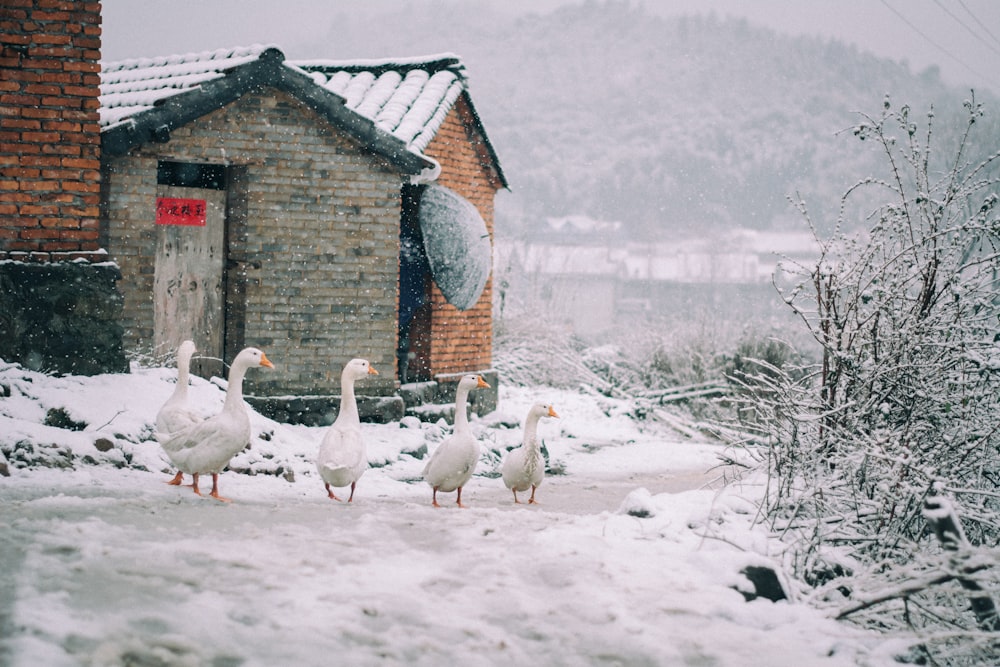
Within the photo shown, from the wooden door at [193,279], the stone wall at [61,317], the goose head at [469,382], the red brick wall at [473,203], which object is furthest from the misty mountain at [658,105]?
the stone wall at [61,317]

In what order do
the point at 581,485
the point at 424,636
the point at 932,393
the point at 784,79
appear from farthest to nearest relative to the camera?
the point at 784,79 < the point at 581,485 < the point at 932,393 < the point at 424,636

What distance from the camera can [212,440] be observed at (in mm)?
6496

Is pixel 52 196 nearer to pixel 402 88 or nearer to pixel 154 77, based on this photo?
pixel 154 77

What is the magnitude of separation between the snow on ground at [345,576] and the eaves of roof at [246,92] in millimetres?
3943

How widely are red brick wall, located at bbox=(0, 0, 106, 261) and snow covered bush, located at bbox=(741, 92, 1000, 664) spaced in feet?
21.2

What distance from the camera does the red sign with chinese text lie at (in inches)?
442

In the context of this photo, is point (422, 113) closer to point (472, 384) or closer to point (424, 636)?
point (472, 384)

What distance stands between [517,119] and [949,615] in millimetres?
76372

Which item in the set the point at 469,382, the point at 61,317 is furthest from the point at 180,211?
the point at 469,382

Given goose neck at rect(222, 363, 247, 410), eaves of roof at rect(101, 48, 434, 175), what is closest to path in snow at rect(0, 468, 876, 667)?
goose neck at rect(222, 363, 247, 410)

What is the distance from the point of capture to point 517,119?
257 feet

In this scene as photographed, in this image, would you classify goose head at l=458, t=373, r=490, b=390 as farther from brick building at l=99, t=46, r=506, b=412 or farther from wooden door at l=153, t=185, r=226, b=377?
wooden door at l=153, t=185, r=226, b=377

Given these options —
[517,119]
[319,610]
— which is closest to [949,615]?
[319,610]

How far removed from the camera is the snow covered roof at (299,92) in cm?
1065
